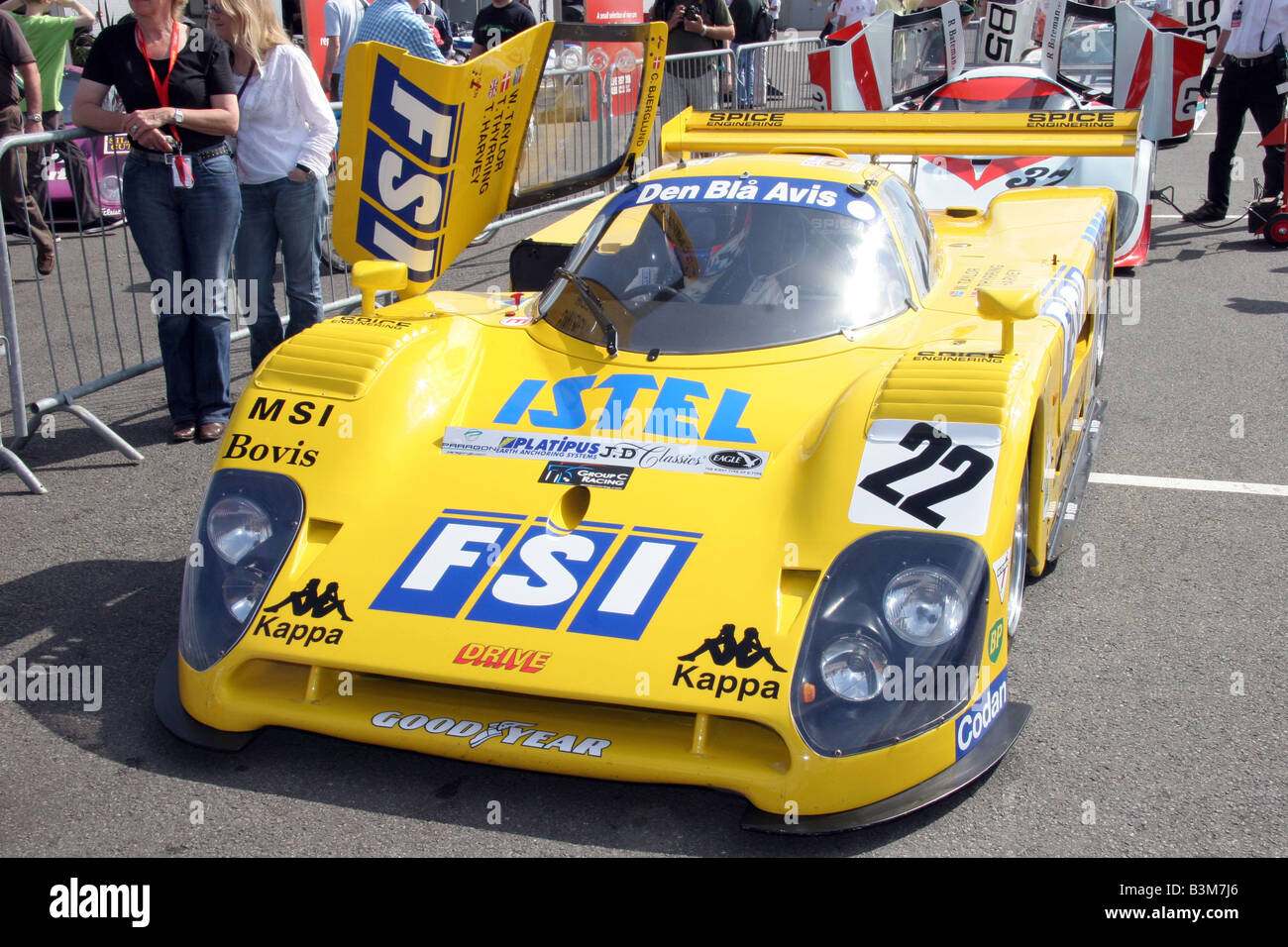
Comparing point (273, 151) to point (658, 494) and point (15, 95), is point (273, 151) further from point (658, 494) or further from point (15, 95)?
point (15, 95)

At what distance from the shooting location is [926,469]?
3.21m

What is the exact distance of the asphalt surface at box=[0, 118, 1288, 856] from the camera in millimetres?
2873

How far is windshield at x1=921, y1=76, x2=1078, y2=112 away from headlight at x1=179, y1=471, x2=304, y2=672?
6956 millimetres

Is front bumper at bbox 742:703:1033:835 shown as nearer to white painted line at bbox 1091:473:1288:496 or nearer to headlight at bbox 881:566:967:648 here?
headlight at bbox 881:566:967:648

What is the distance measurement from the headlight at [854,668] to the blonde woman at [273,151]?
12.4ft

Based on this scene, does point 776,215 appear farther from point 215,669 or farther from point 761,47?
point 761,47

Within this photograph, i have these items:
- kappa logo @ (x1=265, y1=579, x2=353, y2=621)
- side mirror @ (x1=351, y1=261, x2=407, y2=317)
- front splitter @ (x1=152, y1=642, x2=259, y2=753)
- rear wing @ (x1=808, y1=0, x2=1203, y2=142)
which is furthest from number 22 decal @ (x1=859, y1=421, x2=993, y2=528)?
rear wing @ (x1=808, y1=0, x2=1203, y2=142)

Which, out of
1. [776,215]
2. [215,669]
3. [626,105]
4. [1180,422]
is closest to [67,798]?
[215,669]

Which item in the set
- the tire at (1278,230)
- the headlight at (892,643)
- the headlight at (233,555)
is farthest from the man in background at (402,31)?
the tire at (1278,230)

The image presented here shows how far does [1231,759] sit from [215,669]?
2.64 meters

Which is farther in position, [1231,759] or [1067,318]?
[1067,318]

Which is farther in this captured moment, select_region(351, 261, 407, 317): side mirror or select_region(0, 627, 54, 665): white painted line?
select_region(351, 261, 407, 317): side mirror

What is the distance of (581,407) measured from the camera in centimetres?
374

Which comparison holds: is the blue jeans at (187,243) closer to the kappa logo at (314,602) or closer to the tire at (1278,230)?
the kappa logo at (314,602)
